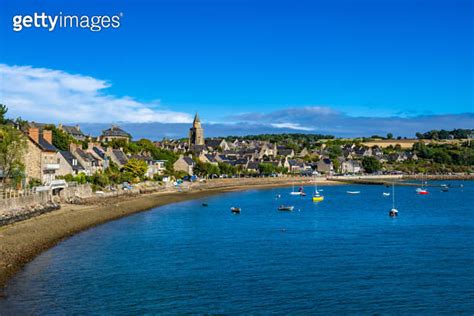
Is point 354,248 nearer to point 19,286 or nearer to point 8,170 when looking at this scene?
point 19,286

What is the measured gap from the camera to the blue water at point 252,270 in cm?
2418

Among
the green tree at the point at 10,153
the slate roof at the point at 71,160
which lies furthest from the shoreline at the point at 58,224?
the slate roof at the point at 71,160

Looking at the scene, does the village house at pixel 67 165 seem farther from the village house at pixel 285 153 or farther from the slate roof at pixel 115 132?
the village house at pixel 285 153

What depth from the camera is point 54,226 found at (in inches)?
1661

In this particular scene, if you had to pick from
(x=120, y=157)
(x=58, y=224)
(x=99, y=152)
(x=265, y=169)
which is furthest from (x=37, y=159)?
(x=265, y=169)

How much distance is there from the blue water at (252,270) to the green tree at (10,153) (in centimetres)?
969

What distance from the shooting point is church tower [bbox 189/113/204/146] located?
182 m

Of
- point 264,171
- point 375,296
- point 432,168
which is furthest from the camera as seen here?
point 432,168

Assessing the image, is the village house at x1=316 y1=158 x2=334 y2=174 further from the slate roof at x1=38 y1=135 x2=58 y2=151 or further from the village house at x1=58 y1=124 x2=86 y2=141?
the slate roof at x1=38 y1=135 x2=58 y2=151

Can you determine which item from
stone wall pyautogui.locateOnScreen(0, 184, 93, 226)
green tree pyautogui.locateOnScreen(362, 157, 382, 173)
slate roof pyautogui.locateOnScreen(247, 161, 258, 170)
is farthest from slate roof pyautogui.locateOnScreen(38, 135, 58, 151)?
green tree pyautogui.locateOnScreen(362, 157, 382, 173)

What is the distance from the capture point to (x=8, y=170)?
5022 centimetres

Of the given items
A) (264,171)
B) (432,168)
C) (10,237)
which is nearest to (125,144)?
(264,171)

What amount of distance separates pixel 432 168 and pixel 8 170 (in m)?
158

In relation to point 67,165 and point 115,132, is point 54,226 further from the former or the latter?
point 115,132
